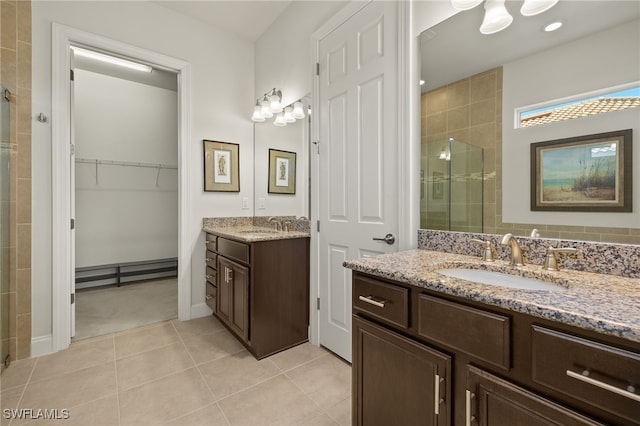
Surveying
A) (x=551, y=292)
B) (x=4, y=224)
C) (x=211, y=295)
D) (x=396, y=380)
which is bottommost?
(x=211, y=295)

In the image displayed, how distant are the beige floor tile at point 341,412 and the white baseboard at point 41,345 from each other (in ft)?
7.24

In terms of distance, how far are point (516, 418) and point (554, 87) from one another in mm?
1231

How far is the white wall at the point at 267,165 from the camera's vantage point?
247 cm

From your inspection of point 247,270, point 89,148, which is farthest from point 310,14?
point 89,148

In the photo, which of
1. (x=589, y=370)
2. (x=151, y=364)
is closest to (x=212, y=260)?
(x=151, y=364)

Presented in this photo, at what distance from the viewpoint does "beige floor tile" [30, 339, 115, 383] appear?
1.92m

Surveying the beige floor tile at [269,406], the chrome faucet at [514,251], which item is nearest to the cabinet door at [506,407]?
the chrome faucet at [514,251]

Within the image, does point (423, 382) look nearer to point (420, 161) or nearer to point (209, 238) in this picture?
point (420, 161)

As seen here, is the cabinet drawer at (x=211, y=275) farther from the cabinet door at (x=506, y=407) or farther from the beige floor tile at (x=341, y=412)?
the cabinet door at (x=506, y=407)

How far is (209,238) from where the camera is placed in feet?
9.24

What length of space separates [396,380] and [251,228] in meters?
2.31

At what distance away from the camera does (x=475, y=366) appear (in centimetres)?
84

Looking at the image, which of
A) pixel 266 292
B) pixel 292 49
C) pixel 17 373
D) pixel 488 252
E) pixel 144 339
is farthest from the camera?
pixel 292 49

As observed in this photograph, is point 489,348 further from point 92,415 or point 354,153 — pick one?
point 92,415
